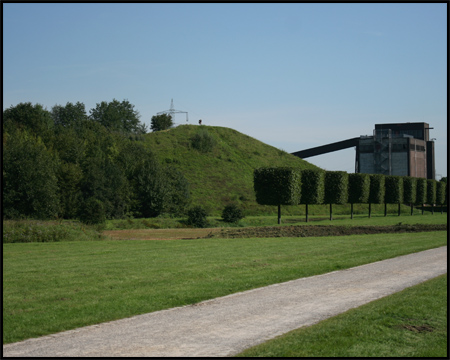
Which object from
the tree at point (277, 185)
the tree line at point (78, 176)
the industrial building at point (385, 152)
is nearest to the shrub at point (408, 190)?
the tree at point (277, 185)

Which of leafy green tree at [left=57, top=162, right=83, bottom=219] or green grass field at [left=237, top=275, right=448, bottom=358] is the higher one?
leafy green tree at [left=57, top=162, right=83, bottom=219]

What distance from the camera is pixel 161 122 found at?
122 m

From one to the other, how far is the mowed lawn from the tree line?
2683 centimetres

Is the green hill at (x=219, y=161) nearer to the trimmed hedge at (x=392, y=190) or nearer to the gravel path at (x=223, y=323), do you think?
the trimmed hedge at (x=392, y=190)

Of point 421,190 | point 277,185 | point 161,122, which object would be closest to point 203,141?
point 161,122

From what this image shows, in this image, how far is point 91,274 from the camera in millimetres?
16391

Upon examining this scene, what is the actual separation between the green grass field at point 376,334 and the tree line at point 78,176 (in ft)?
139

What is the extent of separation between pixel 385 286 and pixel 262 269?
4.54 meters

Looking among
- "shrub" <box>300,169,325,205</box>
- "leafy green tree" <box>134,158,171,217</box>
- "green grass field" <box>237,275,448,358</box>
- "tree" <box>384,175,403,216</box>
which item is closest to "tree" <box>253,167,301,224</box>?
"shrub" <box>300,169,325,205</box>

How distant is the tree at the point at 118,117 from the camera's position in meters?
120

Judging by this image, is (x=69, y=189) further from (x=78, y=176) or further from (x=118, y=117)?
(x=118, y=117)

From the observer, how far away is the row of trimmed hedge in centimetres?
6056

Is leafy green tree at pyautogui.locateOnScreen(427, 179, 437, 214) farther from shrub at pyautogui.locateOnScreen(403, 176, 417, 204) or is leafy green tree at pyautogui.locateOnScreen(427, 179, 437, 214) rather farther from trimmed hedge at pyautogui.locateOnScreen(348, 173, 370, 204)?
trimmed hedge at pyautogui.locateOnScreen(348, 173, 370, 204)

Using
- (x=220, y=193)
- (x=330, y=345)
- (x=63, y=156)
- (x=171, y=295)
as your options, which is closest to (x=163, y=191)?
(x=63, y=156)
